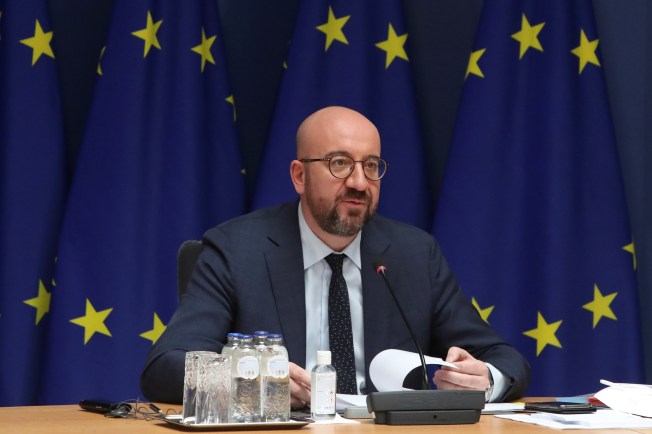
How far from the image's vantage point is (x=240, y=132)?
436 centimetres

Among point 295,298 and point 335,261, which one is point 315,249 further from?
point 295,298

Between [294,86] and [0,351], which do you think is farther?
[294,86]

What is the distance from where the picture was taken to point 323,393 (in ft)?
6.80

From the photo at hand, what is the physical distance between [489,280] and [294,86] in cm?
120

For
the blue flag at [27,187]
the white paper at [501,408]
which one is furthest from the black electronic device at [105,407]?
the blue flag at [27,187]

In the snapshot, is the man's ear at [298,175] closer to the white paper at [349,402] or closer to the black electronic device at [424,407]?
the white paper at [349,402]

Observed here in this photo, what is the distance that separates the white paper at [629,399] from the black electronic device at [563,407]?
98mm

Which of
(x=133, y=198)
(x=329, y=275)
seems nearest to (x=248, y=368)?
(x=329, y=275)

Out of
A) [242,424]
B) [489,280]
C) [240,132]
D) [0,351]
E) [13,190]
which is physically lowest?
[242,424]

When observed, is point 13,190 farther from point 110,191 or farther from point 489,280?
point 489,280

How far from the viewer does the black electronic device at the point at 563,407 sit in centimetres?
223

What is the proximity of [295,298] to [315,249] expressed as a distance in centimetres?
20

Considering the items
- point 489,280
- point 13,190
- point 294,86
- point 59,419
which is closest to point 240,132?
point 294,86

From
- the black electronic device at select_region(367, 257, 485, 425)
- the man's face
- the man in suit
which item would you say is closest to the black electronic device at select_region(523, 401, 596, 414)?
the black electronic device at select_region(367, 257, 485, 425)
